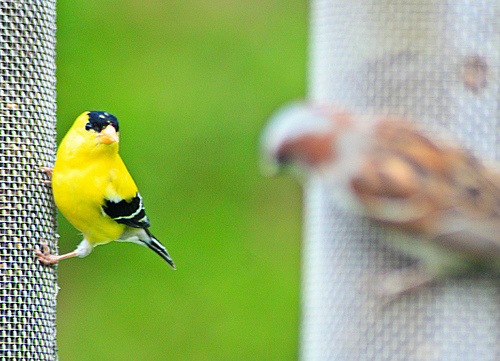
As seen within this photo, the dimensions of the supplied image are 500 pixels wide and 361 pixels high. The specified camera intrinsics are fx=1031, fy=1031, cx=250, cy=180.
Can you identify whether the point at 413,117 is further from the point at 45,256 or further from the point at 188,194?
the point at 188,194

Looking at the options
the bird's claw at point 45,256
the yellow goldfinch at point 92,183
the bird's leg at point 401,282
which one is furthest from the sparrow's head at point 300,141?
the bird's claw at point 45,256

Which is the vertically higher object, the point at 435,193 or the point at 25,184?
the point at 25,184

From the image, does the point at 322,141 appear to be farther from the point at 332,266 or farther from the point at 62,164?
the point at 62,164

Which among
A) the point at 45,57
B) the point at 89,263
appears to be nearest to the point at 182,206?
the point at 89,263

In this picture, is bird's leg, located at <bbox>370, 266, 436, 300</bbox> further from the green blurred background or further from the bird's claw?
the green blurred background

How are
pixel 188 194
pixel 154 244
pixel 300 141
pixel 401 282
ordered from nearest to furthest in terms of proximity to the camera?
1. pixel 154 244
2. pixel 401 282
3. pixel 300 141
4. pixel 188 194

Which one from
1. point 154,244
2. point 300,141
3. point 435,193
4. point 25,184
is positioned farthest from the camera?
point 300,141

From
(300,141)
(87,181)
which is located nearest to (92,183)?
(87,181)
